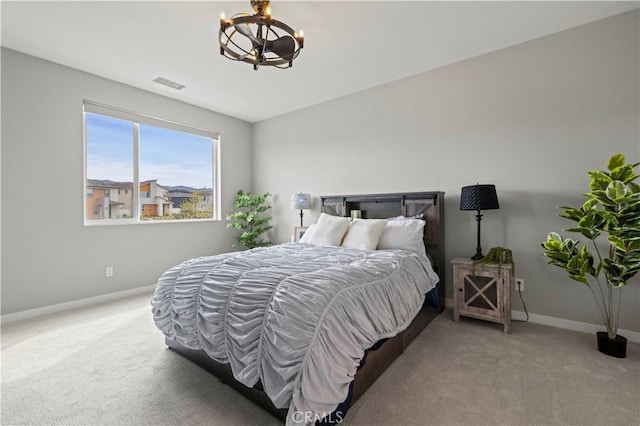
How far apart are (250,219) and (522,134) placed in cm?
405

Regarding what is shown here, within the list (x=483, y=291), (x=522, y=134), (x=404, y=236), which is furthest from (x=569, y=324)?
(x=522, y=134)

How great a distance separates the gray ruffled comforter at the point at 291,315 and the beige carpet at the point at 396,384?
0.87 feet

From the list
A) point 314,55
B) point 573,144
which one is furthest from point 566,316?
point 314,55

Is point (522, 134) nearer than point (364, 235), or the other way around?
point (522, 134)

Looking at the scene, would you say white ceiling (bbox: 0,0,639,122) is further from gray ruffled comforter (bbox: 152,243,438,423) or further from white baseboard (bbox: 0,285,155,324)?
white baseboard (bbox: 0,285,155,324)

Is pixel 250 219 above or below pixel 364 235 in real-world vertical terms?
above

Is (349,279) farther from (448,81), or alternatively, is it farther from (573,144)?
(448,81)

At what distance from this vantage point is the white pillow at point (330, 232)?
10.8 ft

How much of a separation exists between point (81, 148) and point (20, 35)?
48.2 inches

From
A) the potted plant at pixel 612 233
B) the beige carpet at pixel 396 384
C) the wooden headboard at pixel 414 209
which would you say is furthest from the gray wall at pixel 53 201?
the potted plant at pixel 612 233

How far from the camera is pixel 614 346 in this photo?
2.22 metres

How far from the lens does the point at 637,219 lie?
6.75 ft

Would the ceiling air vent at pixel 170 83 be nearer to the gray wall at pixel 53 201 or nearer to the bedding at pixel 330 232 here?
the gray wall at pixel 53 201

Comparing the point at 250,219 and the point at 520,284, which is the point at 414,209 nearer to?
the point at 520,284
